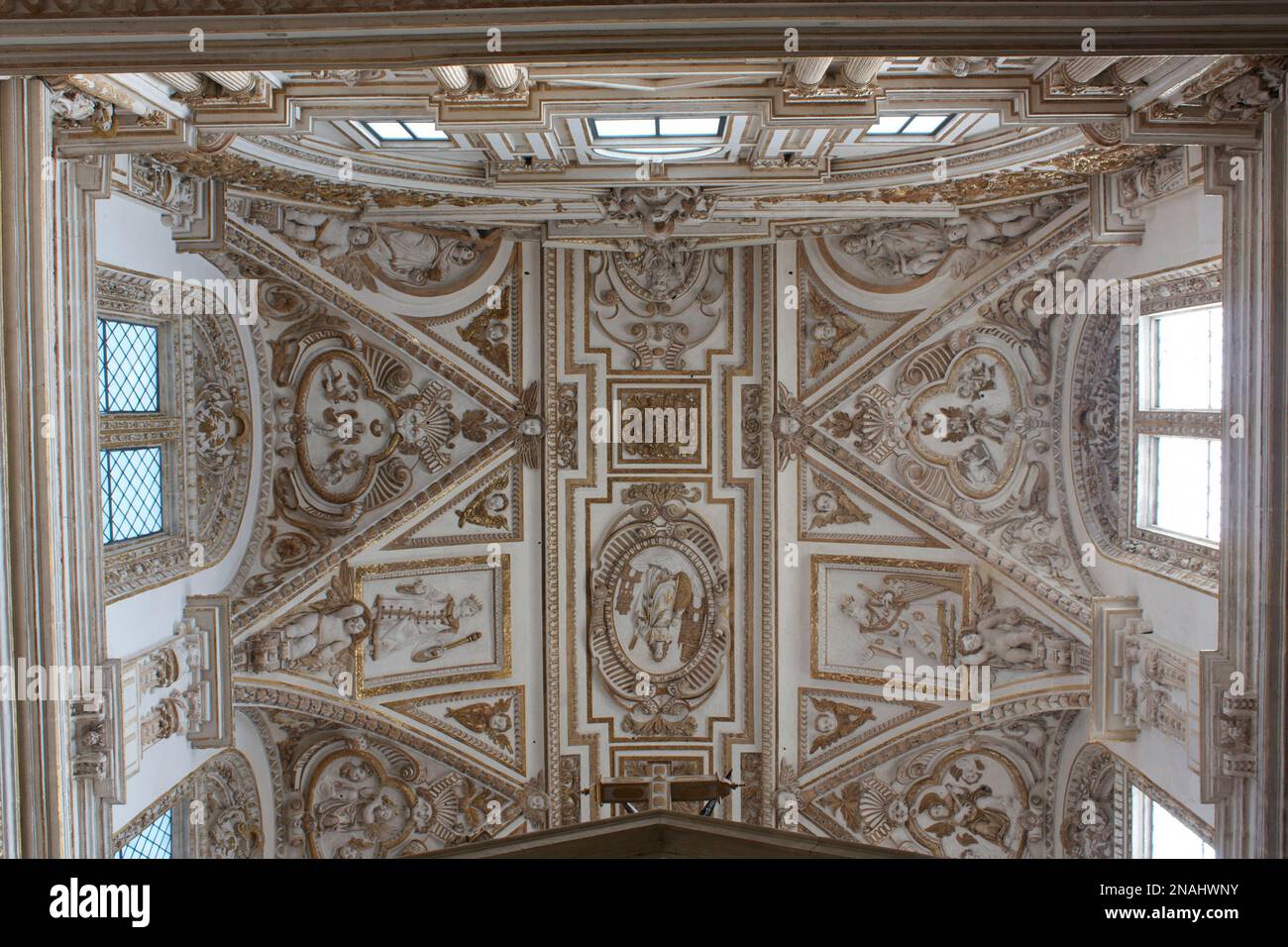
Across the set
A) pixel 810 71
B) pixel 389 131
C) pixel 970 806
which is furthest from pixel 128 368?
pixel 970 806

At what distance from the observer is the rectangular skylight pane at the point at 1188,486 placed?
7.98 m

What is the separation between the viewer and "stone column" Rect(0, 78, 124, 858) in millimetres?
5766

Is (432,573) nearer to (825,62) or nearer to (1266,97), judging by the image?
(825,62)

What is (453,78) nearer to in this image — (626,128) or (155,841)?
(626,128)

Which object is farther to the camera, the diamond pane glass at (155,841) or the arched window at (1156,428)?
the diamond pane glass at (155,841)

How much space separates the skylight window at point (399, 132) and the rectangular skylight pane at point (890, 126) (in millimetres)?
3910

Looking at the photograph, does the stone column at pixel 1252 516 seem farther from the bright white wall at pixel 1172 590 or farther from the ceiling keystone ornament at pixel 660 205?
the ceiling keystone ornament at pixel 660 205

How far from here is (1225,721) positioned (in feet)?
20.5

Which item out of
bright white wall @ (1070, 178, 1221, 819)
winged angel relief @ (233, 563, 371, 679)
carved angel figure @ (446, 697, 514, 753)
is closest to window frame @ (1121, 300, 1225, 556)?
bright white wall @ (1070, 178, 1221, 819)

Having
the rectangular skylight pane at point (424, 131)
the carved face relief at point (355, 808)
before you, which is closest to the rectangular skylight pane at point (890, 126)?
the rectangular skylight pane at point (424, 131)

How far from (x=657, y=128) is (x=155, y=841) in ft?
28.1

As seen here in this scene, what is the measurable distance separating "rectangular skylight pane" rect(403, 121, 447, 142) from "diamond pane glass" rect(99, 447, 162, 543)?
13.7 ft

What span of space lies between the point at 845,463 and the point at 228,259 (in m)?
7.43
